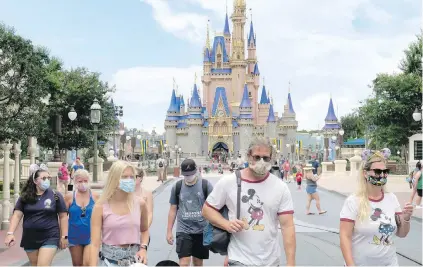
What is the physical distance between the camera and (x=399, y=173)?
39219 millimetres

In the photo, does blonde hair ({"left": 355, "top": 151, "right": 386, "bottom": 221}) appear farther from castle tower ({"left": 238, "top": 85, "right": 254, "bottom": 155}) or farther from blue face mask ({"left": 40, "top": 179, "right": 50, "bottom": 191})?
castle tower ({"left": 238, "top": 85, "right": 254, "bottom": 155})

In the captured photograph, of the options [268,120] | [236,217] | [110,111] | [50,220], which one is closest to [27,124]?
[50,220]

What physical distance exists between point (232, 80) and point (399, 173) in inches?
2805

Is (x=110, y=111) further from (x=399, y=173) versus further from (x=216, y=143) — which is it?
(x=216, y=143)

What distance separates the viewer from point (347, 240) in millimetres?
4652

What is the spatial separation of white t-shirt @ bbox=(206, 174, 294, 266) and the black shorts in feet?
7.57

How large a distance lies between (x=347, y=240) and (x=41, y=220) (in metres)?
3.30

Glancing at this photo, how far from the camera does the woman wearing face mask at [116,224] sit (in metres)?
4.89

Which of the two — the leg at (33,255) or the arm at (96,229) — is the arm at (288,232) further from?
the leg at (33,255)

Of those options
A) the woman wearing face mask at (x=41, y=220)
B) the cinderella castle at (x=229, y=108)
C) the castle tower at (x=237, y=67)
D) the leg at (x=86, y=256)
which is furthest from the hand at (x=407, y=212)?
the castle tower at (x=237, y=67)

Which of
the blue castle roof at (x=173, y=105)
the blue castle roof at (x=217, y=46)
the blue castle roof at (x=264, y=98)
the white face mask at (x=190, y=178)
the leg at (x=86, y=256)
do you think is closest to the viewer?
the leg at (x=86, y=256)

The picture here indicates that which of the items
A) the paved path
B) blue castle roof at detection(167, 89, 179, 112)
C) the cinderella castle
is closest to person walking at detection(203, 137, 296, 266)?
the paved path

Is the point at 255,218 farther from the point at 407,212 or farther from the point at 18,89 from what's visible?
the point at 18,89

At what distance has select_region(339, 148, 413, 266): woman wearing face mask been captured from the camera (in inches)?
183
